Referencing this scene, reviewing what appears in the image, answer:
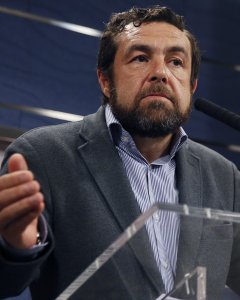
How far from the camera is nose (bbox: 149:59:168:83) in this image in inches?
48.1

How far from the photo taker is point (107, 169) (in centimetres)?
115

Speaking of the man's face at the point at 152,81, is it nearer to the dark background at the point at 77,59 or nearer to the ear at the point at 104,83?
the ear at the point at 104,83

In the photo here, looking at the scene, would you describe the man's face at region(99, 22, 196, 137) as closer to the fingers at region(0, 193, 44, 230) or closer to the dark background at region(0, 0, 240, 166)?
the fingers at region(0, 193, 44, 230)

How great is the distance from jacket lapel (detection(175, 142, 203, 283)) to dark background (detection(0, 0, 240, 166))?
0.93 metres

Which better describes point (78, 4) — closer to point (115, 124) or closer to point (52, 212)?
point (115, 124)

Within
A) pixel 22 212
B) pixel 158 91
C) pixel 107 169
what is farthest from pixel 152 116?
pixel 22 212

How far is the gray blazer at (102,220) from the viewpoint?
2.31ft

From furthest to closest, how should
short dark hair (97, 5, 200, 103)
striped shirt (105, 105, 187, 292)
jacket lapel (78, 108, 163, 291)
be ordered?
1. short dark hair (97, 5, 200, 103)
2. striped shirt (105, 105, 187, 292)
3. jacket lapel (78, 108, 163, 291)

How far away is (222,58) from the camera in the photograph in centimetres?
245

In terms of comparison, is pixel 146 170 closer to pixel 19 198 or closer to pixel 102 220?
pixel 102 220

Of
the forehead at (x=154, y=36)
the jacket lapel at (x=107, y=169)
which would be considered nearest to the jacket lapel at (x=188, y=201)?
the jacket lapel at (x=107, y=169)

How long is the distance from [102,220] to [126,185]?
9cm

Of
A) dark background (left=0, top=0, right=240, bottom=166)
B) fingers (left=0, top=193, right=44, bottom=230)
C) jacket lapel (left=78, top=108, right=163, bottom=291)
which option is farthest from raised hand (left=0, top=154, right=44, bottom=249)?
dark background (left=0, top=0, right=240, bottom=166)

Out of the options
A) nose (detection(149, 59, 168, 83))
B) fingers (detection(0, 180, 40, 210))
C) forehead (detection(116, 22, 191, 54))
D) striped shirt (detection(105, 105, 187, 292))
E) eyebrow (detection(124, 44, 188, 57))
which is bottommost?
striped shirt (detection(105, 105, 187, 292))
